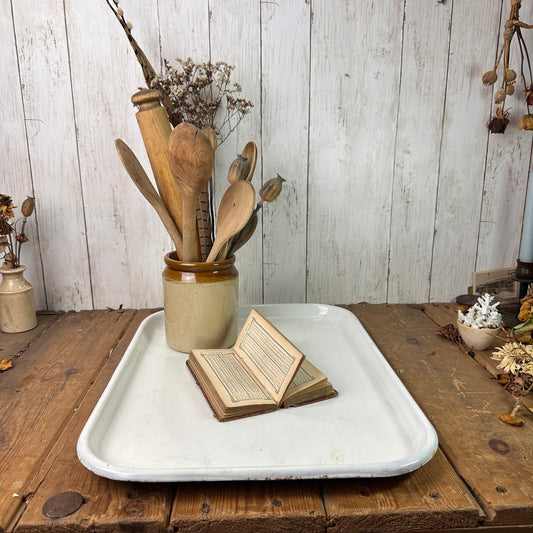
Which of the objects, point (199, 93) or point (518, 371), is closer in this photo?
point (518, 371)

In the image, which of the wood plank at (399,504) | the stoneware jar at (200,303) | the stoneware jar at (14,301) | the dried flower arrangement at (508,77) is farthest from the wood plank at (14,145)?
the dried flower arrangement at (508,77)

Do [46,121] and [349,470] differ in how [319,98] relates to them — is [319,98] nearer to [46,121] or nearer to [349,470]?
[46,121]

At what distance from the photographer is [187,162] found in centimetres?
68

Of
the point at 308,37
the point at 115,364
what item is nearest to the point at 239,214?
the point at 115,364

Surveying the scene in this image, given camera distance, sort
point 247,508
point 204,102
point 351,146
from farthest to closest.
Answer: point 351,146, point 204,102, point 247,508

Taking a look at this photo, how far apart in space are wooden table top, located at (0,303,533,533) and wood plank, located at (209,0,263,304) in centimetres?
49

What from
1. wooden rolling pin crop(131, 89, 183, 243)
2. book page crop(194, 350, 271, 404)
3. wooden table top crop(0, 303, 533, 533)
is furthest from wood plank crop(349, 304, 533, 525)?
wooden rolling pin crop(131, 89, 183, 243)

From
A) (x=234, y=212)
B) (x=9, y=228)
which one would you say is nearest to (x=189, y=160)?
(x=234, y=212)

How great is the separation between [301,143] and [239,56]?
0.20m

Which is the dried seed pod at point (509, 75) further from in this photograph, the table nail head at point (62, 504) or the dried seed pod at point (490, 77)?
the table nail head at point (62, 504)

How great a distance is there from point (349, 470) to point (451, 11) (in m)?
0.86

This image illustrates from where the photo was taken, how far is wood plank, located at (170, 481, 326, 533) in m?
0.47

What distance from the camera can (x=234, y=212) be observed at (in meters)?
0.75

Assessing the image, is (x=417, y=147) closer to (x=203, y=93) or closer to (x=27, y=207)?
(x=203, y=93)
